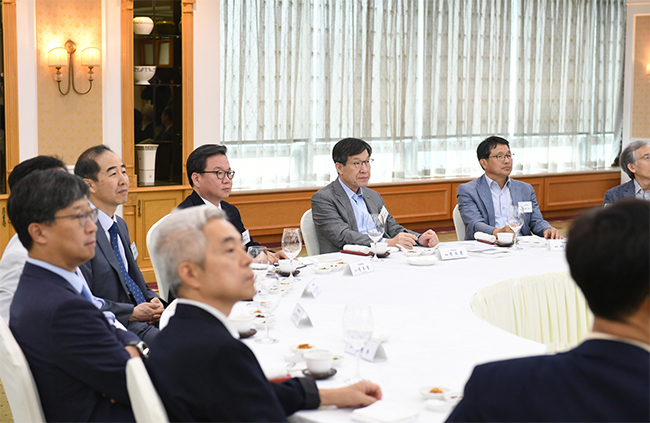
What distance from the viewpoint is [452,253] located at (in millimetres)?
3713

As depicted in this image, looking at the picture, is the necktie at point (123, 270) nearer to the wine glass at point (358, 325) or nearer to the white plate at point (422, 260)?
the white plate at point (422, 260)

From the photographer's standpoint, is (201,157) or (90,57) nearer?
(201,157)

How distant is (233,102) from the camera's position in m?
7.20

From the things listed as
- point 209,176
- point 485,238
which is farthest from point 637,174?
point 209,176

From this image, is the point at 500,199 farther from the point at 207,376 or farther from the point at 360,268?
the point at 207,376

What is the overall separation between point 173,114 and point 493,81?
14.0ft

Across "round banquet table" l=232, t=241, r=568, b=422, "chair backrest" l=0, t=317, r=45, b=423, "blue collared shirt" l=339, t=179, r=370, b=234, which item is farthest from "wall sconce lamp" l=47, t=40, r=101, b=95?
"chair backrest" l=0, t=317, r=45, b=423

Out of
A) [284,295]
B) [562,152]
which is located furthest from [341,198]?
[562,152]

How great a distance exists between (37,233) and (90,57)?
4.27 meters

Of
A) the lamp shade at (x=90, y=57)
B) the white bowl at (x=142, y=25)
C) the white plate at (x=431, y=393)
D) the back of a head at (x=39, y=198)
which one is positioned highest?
the white bowl at (x=142, y=25)

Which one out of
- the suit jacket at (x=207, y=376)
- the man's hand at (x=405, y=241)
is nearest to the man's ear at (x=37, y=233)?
the suit jacket at (x=207, y=376)

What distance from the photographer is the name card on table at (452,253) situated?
3688 millimetres

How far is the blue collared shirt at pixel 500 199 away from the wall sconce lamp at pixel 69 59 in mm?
3297

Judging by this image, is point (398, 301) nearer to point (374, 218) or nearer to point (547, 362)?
point (374, 218)
